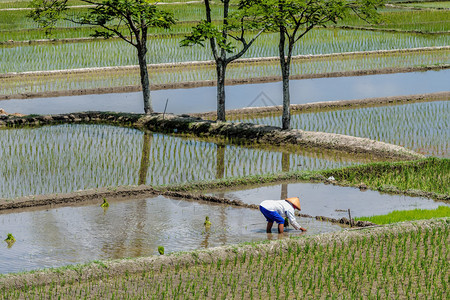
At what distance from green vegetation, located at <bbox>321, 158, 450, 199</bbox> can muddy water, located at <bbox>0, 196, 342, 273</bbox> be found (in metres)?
2.48

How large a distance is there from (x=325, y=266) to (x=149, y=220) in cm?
285

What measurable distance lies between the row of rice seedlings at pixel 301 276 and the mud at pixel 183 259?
0.10 feet

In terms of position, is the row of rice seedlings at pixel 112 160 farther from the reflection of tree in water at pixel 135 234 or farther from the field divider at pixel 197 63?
the field divider at pixel 197 63

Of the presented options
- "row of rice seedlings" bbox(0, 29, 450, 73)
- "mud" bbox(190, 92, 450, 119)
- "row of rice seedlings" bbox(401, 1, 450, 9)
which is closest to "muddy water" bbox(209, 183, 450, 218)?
"mud" bbox(190, 92, 450, 119)

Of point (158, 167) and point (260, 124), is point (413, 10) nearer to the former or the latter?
point (260, 124)

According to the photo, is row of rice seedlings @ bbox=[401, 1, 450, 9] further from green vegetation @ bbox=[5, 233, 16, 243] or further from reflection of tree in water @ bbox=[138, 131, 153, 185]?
green vegetation @ bbox=[5, 233, 16, 243]

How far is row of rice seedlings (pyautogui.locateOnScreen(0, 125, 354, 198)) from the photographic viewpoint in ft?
42.2

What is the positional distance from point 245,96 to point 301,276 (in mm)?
12912

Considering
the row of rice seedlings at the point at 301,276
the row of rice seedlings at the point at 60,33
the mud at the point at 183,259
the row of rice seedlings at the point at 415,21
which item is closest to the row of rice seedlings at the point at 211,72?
the row of rice seedlings at the point at 60,33

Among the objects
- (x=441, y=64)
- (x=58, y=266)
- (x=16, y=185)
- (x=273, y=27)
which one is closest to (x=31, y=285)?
(x=58, y=266)

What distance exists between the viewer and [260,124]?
16.7 metres

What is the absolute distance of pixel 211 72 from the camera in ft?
76.4

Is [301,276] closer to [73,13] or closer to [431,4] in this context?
[73,13]

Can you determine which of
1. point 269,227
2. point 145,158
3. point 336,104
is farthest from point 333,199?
point 336,104
